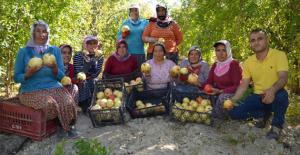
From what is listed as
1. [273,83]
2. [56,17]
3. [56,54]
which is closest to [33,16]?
[56,17]

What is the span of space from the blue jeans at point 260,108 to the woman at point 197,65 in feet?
3.44

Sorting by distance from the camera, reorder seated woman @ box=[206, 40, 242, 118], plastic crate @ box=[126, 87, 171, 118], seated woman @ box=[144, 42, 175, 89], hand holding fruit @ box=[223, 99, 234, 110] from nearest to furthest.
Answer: hand holding fruit @ box=[223, 99, 234, 110] → seated woman @ box=[206, 40, 242, 118] → plastic crate @ box=[126, 87, 171, 118] → seated woman @ box=[144, 42, 175, 89]

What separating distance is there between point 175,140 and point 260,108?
49.3 inches

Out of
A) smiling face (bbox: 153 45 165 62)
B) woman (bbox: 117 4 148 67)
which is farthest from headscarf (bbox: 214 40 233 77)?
woman (bbox: 117 4 148 67)

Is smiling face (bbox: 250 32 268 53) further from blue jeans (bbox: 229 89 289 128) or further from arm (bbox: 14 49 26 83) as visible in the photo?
arm (bbox: 14 49 26 83)

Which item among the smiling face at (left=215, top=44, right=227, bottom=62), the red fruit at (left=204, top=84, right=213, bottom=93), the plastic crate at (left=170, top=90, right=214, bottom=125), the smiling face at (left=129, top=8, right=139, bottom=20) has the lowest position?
the plastic crate at (left=170, top=90, right=214, bottom=125)

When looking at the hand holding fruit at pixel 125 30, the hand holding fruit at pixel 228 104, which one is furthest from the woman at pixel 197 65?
the hand holding fruit at pixel 125 30

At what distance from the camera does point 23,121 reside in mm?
5293

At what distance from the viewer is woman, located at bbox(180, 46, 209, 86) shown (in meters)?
6.57

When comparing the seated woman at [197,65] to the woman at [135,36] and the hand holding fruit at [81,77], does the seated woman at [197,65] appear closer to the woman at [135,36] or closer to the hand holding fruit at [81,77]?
the woman at [135,36]

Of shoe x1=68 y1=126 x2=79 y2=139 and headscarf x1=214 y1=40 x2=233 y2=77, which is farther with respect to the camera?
headscarf x1=214 y1=40 x2=233 y2=77

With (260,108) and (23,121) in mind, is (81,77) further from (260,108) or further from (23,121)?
(260,108)

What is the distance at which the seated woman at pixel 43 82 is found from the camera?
5176 millimetres

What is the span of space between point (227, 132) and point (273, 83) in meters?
0.93
